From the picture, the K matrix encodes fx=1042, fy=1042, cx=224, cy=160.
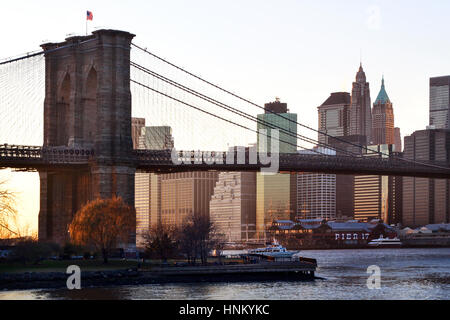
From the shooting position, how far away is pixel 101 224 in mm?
88875

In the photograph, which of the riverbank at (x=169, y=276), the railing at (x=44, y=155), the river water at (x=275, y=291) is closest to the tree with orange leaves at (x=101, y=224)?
the railing at (x=44, y=155)

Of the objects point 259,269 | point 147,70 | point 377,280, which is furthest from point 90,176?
point 377,280

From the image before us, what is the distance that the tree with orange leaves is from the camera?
3494 inches


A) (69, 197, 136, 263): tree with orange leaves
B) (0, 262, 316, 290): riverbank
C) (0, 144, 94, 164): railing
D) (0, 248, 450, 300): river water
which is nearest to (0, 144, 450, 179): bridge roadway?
(0, 144, 94, 164): railing

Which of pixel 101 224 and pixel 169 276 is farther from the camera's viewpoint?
pixel 101 224

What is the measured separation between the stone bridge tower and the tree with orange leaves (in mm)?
4377

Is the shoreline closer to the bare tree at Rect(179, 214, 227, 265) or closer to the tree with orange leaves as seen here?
the bare tree at Rect(179, 214, 227, 265)

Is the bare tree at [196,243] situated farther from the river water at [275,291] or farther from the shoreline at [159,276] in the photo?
the river water at [275,291]

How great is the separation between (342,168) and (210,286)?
46.5 meters

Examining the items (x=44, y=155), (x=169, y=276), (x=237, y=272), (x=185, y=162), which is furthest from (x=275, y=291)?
(x=185, y=162)

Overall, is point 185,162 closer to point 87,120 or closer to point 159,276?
point 87,120

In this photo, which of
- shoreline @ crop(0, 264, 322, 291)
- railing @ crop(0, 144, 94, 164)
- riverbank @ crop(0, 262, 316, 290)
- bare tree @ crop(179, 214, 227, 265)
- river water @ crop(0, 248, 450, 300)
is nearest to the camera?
river water @ crop(0, 248, 450, 300)

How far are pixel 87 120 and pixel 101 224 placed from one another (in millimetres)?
14239
